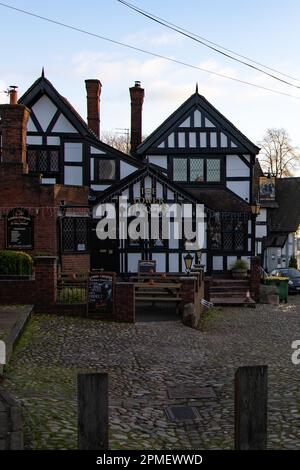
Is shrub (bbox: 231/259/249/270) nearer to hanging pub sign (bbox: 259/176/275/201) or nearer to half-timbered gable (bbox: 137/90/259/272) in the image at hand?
half-timbered gable (bbox: 137/90/259/272)

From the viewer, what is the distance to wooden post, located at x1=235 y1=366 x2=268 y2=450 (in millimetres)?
4543

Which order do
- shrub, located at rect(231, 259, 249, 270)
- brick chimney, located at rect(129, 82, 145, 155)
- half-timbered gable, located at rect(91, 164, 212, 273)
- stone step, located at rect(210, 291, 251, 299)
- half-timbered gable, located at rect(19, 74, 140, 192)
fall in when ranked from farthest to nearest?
brick chimney, located at rect(129, 82, 145, 155), shrub, located at rect(231, 259, 249, 270), half-timbered gable, located at rect(19, 74, 140, 192), half-timbered gable, located at rect(91, 164, 212, 273), stone step, located at rect(210, 291, 251, 299)

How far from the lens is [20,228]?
20.0 meters

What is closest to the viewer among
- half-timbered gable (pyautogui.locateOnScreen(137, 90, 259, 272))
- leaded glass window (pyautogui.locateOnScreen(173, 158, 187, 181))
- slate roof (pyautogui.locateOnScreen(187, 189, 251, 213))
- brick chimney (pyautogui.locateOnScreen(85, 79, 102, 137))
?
slate roof (pyautogui.locateOnScreen(187, 189, 251, 213))

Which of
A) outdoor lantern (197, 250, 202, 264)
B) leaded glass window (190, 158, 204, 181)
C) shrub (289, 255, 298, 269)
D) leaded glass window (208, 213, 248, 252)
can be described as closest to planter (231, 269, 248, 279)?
leaded glass window (208, 213, 248, 252)

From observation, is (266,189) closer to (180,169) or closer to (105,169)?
(180,169)

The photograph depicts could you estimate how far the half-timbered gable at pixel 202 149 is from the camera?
27.6 m

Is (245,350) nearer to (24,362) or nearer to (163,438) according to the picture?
(24,362)

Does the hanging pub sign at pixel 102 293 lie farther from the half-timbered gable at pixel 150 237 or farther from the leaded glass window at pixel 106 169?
the leaded glass window at pixel 106 169

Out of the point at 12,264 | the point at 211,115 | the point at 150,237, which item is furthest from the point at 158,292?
the point at 211,115

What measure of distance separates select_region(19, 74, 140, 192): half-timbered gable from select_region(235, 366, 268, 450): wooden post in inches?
851
